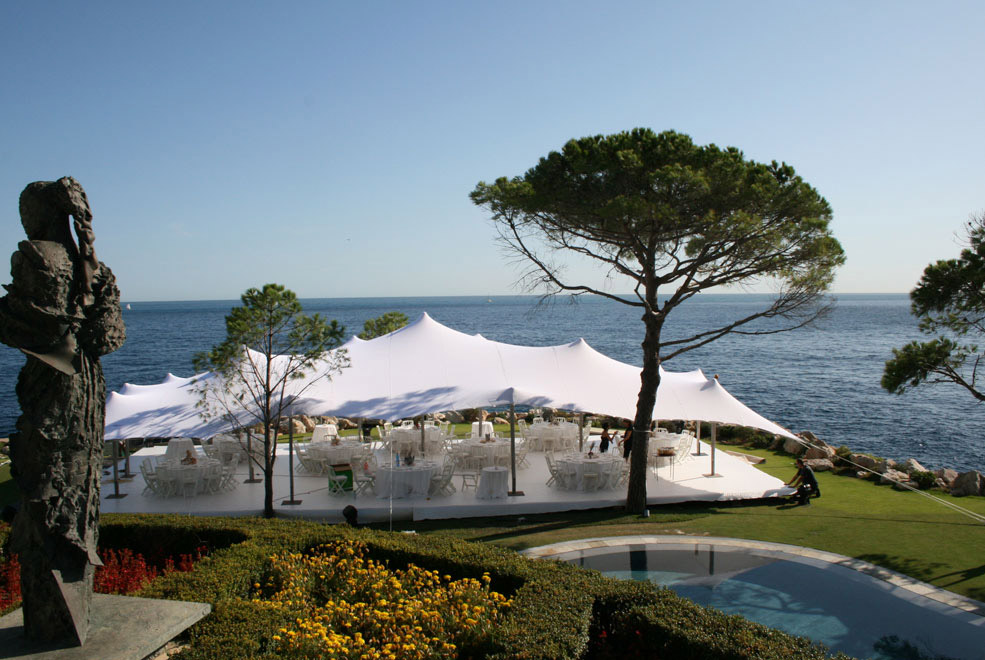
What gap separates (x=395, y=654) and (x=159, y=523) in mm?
4734

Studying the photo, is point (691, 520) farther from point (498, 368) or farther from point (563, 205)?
point (563, 205)

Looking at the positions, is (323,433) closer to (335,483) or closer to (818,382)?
(335,483)

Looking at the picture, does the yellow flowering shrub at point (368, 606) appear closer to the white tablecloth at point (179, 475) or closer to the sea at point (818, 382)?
the sea at point (818, 382)

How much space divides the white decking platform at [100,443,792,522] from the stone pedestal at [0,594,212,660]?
20.0 ft

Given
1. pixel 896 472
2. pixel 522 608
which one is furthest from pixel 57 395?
pixel 896 472

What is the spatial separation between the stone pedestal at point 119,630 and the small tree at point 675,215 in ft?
25.8

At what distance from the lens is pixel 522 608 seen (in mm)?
5684

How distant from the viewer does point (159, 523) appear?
8.24 meters

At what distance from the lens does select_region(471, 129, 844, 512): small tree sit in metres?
11.1

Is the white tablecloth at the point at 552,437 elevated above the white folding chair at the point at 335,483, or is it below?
above

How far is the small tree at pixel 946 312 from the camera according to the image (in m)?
9.27

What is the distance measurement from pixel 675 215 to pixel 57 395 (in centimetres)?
929

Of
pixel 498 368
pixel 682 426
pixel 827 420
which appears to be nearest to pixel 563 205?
pixel 498 368

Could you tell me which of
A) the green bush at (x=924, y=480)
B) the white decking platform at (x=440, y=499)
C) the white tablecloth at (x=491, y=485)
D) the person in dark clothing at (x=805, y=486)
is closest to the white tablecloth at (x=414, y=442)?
the white decking platform at (x=440, y=499)
